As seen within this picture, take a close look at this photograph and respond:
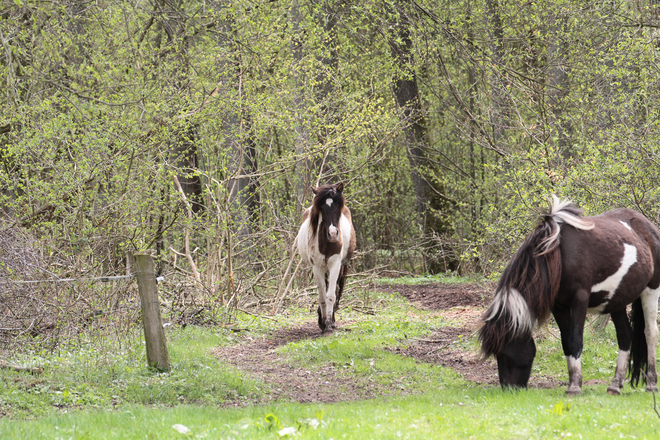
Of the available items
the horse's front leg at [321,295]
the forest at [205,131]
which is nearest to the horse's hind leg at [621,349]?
the forest at [205,131]

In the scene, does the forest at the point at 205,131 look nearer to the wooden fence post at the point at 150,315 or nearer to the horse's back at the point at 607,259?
the wooden fence post at the point at 150,315

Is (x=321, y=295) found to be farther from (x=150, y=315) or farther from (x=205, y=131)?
(x=150, y=315)

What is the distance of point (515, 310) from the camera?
6117mm

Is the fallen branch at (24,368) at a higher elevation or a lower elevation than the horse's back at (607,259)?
lower

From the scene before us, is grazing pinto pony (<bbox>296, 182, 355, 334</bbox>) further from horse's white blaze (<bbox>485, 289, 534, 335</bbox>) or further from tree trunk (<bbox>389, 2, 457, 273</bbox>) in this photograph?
tree trunk (<bbox>389, 2, 457, 273</bbox>)

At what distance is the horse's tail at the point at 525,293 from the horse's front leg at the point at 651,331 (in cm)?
133

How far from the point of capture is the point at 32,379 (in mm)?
6586

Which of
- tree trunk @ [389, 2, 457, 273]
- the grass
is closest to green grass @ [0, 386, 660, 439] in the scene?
the grass

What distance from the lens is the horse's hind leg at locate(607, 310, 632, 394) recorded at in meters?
6.51

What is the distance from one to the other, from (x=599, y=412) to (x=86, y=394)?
457 cm

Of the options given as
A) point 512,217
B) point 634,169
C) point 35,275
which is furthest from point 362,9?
point 35,275

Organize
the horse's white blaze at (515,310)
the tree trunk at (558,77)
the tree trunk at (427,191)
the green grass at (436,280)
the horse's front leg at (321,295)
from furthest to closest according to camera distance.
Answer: the tree trunk at (427,191), the green grass at (436,280), the tree trunk at (558,77), the horse's front leg at (321,295), the horse's white blaze at (515,310)

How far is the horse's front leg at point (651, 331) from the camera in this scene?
6.74m

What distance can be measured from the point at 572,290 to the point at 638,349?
1239 mm
